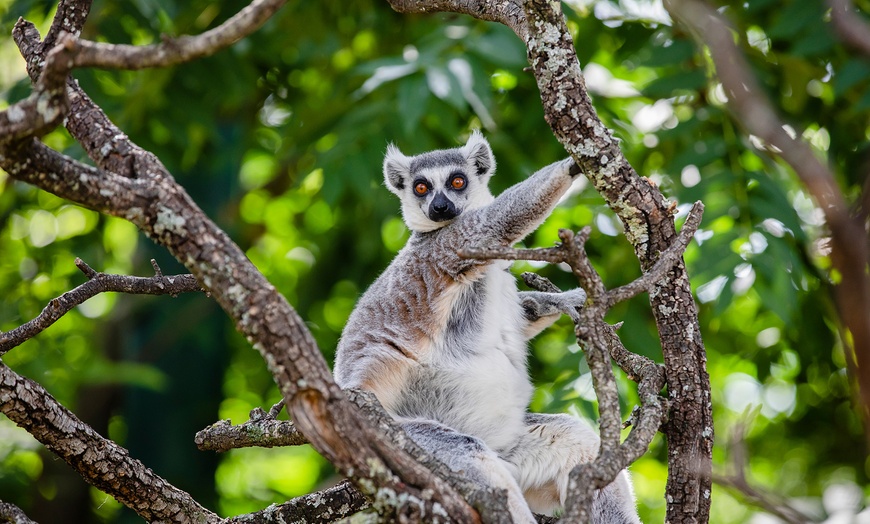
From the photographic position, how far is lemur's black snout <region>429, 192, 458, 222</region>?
16.4ft

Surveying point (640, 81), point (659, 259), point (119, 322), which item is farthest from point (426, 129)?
point (119, 322)

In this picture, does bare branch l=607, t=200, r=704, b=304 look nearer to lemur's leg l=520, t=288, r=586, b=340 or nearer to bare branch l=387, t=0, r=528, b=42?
bare branch l=387, t=0, r=528, b=42

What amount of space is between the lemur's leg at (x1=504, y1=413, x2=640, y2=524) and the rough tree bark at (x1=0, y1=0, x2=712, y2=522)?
58 centimetres

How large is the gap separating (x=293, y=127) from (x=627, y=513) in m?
4.72

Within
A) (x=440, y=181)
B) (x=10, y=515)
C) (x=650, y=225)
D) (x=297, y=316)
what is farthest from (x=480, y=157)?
(x=10, y=515)

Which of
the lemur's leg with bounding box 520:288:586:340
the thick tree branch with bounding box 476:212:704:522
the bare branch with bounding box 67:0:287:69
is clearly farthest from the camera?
the lemur's leg with bounding box 520:288:586:340

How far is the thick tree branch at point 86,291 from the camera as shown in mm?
3580

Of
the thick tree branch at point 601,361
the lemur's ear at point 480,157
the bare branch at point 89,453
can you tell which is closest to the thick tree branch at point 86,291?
the bare branch at point 89,453

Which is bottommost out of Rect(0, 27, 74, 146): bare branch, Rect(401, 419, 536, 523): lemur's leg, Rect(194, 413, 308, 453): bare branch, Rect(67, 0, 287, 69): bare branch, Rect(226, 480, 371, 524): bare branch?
Rect(401, 419, 536, 523): lemur's leg

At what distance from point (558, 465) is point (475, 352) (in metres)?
0.73

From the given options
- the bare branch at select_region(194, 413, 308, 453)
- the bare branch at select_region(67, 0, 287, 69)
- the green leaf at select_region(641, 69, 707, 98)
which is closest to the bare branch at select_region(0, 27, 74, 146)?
the bare branch at select_region(67, 0, 287, 69)

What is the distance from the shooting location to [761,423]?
8148 mm

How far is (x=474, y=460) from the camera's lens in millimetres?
3643

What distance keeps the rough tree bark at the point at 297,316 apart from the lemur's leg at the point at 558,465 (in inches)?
23.0
